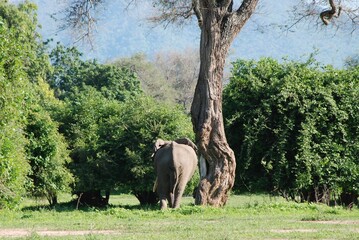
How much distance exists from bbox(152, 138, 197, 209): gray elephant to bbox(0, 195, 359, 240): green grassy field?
1.83 m

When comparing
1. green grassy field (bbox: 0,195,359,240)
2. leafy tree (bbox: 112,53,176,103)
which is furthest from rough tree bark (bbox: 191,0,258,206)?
leafy tree (bbox: 112,53,176,103)

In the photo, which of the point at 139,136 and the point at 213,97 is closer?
the point at 213,97

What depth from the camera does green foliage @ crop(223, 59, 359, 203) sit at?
21578mm

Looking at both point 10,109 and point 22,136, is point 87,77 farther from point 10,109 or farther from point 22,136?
point 10,109

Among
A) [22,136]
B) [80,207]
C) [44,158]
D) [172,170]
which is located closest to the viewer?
[172,170]

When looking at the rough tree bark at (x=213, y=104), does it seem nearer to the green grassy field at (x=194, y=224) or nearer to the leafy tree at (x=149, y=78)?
the green grassy field at (x=194, y=224)

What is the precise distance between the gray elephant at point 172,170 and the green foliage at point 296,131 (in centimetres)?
368

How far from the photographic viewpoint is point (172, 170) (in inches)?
722

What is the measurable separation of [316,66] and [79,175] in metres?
8.26

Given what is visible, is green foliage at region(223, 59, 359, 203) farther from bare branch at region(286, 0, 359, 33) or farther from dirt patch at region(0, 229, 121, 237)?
dirt patch at region(0, 229, 121, 237)

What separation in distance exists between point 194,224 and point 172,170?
515 centimetres

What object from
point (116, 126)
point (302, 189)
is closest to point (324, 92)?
point (302, 189)

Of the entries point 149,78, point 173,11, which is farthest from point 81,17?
point 149,78

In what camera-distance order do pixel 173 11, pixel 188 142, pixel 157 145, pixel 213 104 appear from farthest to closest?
pixel 173 11, pixel 188 142, pixel 157 145, pixel 213 104
